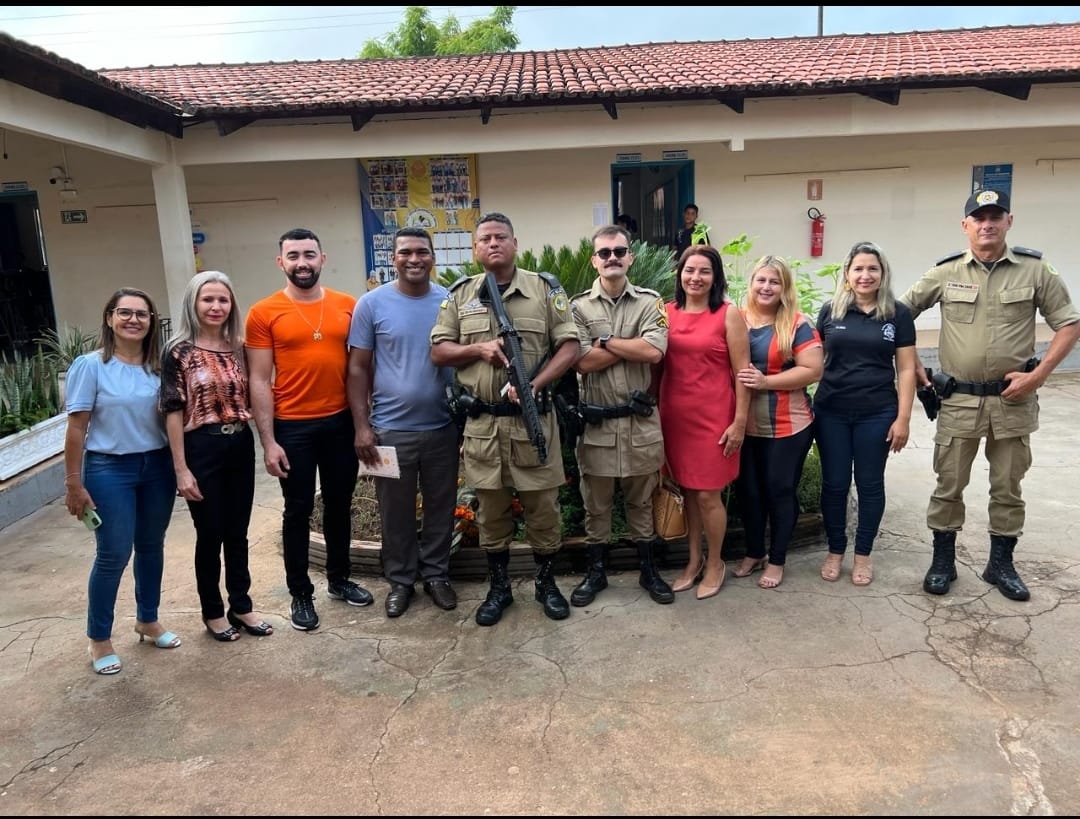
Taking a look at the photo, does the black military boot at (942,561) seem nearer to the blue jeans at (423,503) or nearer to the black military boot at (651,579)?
the black military boot at (651,579)

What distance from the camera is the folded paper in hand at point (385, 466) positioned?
3514 mm

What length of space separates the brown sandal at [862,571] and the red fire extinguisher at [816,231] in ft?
22.1

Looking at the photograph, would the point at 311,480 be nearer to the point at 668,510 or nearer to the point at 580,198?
the point at 668,510

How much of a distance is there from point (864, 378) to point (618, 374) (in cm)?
119

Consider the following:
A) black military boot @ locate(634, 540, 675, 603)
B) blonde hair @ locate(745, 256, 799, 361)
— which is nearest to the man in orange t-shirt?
black military boot @ locate(634, 540, 675, 603)

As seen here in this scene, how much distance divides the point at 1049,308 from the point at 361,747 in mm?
3601

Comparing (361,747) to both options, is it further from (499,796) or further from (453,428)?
(453,428)

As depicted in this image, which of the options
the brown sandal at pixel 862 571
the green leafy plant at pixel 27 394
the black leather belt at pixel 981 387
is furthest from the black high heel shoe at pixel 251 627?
the black leather belt at pixel 981 387

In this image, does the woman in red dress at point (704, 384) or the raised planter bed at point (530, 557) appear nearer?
the woman in red dress at point (704, 384)

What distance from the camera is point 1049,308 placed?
3516 millimetres

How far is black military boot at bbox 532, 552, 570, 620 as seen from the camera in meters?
3.54

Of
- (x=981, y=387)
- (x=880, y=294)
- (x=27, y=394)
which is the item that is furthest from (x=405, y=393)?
(x=27, y=394)

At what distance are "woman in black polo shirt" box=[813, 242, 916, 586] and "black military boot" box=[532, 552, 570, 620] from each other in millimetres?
1479

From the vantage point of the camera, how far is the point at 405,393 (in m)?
3.48
